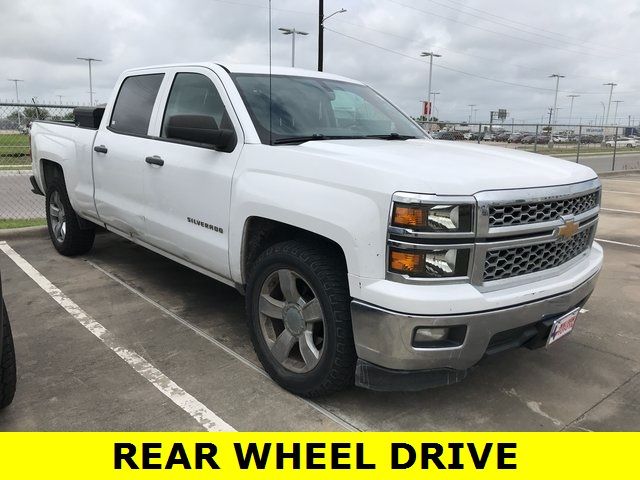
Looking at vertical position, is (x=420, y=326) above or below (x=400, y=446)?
above

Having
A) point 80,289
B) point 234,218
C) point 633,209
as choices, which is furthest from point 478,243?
point 633,209

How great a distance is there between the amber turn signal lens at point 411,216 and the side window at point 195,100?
4.91ft

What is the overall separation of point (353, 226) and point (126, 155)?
2.61m

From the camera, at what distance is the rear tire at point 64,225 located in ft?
19.3

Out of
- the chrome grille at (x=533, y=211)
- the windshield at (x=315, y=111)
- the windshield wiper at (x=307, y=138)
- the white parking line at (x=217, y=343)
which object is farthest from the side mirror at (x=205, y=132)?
the chrome grille at (x=533, y=211)

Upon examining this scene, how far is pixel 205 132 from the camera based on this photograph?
11.2 feet

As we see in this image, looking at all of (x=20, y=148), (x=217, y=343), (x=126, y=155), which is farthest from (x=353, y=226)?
(x=20, y=148)

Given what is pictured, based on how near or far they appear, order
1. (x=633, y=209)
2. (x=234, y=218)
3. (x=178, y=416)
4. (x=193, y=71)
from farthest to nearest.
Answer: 1. (x=633, y=209)
2. (x=193, y=71)
3. (x=234, y=218)
4. (x=178, y=416)

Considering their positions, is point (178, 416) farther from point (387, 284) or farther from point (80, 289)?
point (80, 289)

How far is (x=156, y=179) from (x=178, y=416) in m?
1.87

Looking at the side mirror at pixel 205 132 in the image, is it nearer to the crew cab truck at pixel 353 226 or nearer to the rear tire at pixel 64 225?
the crew cab truck at pixel 353 226

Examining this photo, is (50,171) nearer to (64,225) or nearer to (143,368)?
(64,225)

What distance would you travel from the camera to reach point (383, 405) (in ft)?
10.6

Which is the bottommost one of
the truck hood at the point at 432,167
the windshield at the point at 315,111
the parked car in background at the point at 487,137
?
the parked car in background at the point at 487,137
